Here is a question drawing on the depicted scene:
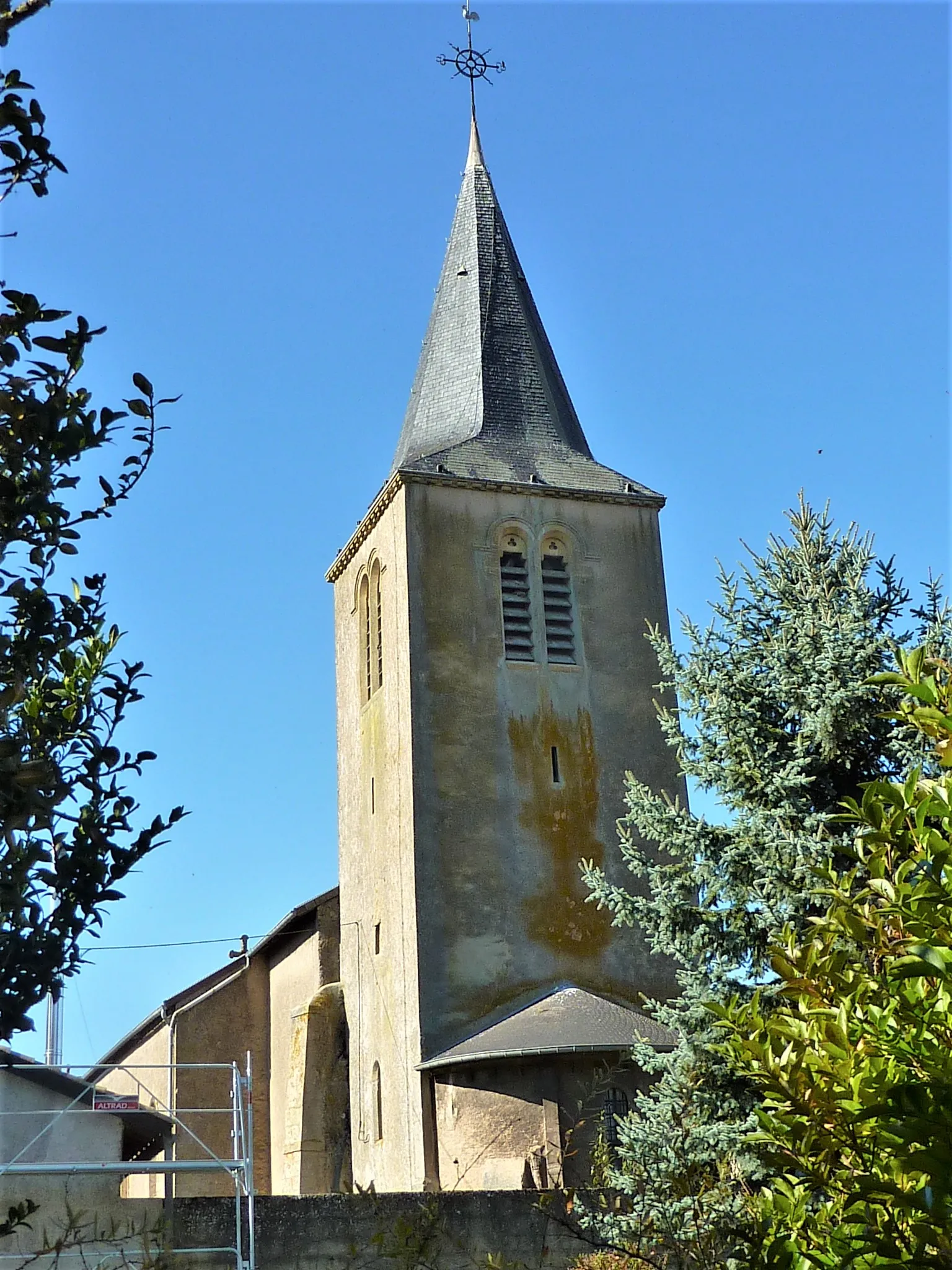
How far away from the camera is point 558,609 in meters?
23.1

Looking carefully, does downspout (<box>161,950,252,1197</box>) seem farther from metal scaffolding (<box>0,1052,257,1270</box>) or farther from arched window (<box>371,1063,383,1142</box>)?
metal scaffolding (<box>0,1052,257,1270</box>)

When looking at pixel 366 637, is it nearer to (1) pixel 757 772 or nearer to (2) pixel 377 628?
(2) pixel 377 628

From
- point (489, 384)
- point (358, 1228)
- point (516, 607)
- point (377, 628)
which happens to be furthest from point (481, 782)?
point (358, 1228)

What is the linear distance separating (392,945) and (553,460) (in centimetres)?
823

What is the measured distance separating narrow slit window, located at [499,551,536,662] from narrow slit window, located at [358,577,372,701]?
277cm

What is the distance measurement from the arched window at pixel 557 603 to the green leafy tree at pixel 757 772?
29.5 feet

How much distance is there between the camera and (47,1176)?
14555 millimetres

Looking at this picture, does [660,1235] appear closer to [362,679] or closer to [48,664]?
[48,664]

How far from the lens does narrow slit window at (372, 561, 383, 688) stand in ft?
78.7

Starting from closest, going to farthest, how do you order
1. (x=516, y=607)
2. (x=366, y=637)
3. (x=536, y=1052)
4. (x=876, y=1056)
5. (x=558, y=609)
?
(x=876, y=1056), (x=536, y=1052), (x=516, y=607), (x=558, y=609), (x=366, y=637)

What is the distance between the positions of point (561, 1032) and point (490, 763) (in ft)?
14.4

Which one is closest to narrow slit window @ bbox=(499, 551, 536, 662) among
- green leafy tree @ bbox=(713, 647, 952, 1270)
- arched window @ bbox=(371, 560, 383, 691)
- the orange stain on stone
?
the orange stain on stone

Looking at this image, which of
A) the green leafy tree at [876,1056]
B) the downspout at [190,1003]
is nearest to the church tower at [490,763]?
the downspout at [190,1003]

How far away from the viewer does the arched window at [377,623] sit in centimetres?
2402
